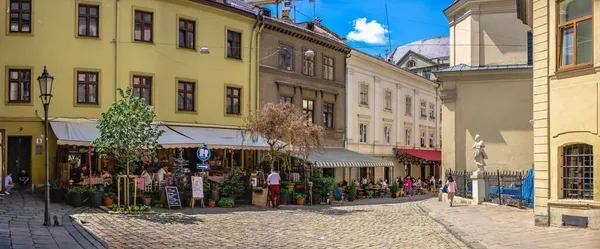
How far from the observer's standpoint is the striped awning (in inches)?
1190

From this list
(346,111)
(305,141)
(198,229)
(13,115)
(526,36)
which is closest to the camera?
(198,229)

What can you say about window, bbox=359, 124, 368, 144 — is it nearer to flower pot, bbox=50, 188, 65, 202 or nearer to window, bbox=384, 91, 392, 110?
window, bbox=384, 91, 392, 110

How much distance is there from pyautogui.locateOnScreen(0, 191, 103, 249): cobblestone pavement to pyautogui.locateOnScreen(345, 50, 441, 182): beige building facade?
876 inches

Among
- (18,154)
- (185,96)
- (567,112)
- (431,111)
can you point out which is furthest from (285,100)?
(431,111)

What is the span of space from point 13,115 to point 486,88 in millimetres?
21830

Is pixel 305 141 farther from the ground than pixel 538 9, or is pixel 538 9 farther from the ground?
pixel 538 9

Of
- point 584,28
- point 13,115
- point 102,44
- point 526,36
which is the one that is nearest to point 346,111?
point 526,36

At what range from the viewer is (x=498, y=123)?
104 feet

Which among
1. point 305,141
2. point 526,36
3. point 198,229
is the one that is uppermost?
point 526,36

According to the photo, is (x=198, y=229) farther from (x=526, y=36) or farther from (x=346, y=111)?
(x=346, y=111)

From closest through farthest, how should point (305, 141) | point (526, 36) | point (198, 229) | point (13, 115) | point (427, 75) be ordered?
point (198, 229) → point (13, 115) → point (305, 141) → point (526, 36) → point (427, 75)

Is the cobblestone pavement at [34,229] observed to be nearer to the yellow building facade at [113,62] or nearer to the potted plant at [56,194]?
the potted plant at [56,194]

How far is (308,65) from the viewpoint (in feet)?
119

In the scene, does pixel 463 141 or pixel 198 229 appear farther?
pixel 463 141
